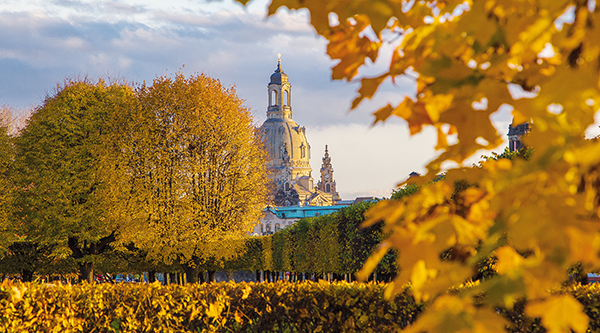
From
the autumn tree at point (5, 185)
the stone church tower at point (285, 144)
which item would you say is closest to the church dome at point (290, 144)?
the stone church tower at point (285, 144)

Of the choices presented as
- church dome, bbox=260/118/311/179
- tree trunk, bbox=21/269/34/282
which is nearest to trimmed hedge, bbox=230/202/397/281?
tree trunk, bbox=21/269/34/282

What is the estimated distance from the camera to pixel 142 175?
85.6 feet

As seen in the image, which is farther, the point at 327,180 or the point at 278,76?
the point at 278,76

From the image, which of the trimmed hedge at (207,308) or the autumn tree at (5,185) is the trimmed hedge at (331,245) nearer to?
the trimmed hedge at (207,308)

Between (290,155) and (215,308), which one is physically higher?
(290,155)

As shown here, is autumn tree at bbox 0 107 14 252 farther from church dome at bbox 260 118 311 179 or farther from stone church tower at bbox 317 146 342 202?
church dome at bbox 260 118 311 179

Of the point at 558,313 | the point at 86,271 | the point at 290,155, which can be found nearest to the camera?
the point at 558,313

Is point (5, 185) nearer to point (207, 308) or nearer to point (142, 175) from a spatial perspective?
point (142, 175)

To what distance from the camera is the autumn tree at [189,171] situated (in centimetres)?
2536

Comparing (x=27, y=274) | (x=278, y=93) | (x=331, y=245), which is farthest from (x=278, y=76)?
(x=331, y=245)

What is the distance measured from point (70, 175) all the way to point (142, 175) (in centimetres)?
465

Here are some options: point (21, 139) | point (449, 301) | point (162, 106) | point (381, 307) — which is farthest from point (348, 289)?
point (21, 139)

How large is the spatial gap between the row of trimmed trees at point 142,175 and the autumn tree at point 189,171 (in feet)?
0.17

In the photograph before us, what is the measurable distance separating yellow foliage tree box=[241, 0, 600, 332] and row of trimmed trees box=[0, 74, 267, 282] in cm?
2418
